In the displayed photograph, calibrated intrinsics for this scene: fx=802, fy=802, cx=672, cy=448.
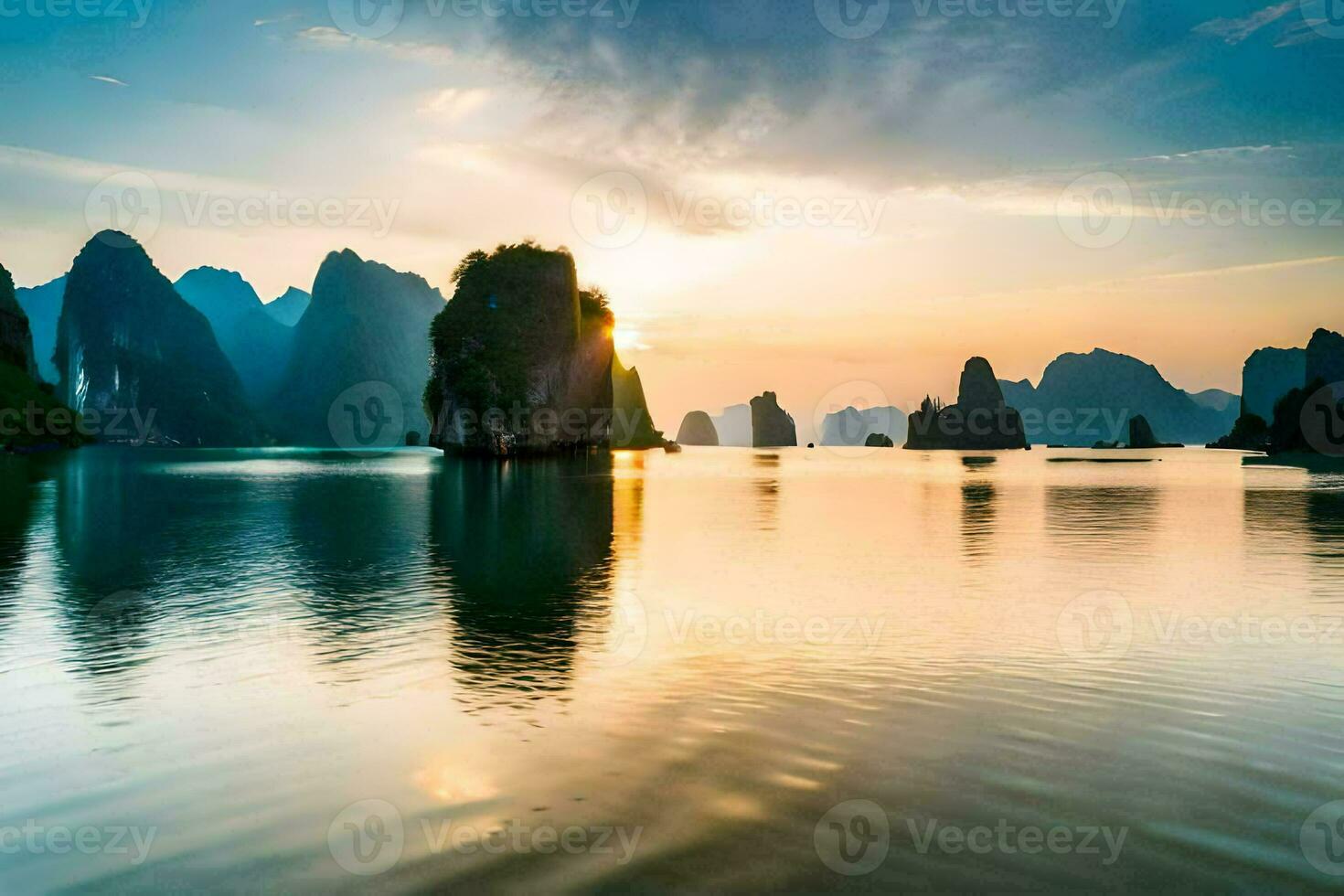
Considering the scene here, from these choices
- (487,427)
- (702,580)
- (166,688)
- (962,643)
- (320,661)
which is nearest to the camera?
(166,688)

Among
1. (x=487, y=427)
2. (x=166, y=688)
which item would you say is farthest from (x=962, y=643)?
(x=487, y=427)

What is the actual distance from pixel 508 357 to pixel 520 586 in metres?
124

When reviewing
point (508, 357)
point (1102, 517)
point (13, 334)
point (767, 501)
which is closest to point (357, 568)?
point (767, 501)

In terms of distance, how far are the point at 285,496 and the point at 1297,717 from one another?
57.5m

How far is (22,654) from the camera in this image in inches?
577

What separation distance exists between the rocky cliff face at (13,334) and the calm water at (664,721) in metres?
169

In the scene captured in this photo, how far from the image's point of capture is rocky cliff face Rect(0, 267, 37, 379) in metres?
157

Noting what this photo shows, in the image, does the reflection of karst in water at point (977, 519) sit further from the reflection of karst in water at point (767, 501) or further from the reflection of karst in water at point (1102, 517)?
the reflection of karst in water at point (767, 501)

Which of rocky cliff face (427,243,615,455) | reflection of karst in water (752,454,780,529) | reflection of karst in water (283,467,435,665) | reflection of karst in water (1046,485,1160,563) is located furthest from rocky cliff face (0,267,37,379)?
reflection of karst in water (1046,485,1160,563)

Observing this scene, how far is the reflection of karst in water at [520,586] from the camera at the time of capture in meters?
13.5

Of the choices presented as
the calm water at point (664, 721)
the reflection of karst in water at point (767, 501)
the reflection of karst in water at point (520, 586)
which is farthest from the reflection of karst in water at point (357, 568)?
the reflection of karst in water at point (767, 501)

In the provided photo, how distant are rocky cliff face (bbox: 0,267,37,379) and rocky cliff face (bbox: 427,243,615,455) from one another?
275ft

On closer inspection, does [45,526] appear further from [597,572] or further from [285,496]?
[597,572]

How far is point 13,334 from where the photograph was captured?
16100 cm
